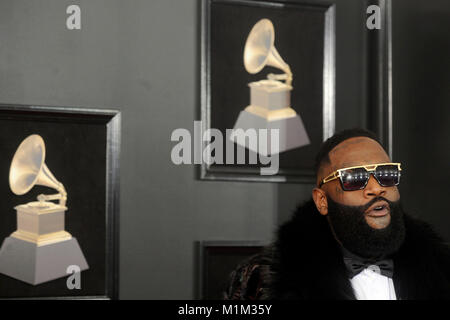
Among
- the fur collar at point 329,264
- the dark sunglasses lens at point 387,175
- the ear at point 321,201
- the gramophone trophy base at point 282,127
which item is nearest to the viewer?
the fur collar at point 329,264

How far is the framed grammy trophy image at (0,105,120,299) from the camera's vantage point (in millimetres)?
3080

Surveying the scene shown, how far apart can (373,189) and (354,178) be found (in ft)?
0.22

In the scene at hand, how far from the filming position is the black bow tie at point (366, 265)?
83.4 inches

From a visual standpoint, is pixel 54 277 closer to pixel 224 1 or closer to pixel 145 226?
pixel 145 226

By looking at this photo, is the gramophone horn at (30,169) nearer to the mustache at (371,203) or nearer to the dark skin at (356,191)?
the dark skin at (356,191)

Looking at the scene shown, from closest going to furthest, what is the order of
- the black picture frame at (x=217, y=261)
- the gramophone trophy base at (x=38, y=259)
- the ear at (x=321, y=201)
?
the ear at (x=321, y=201), the gramophone trophy base at (x=38, y=259), the black picture frame at (x=217, y=261)

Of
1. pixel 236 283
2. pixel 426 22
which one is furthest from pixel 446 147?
pixel 236 283

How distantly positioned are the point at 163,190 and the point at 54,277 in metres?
0.62

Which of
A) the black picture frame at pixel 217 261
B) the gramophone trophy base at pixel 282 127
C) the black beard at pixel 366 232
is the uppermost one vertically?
the gramophone trophy base at pixel 282 127

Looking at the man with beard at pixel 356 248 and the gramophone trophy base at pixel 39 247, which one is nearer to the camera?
the man with beard at pixel 356 248

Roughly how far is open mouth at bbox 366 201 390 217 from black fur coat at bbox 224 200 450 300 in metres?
0.13

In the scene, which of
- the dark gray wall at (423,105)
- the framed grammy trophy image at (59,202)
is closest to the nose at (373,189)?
the dark gray wall at (423,105)

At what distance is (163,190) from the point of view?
10.7 ft

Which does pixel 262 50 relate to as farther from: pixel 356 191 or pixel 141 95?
pixel 356 191
